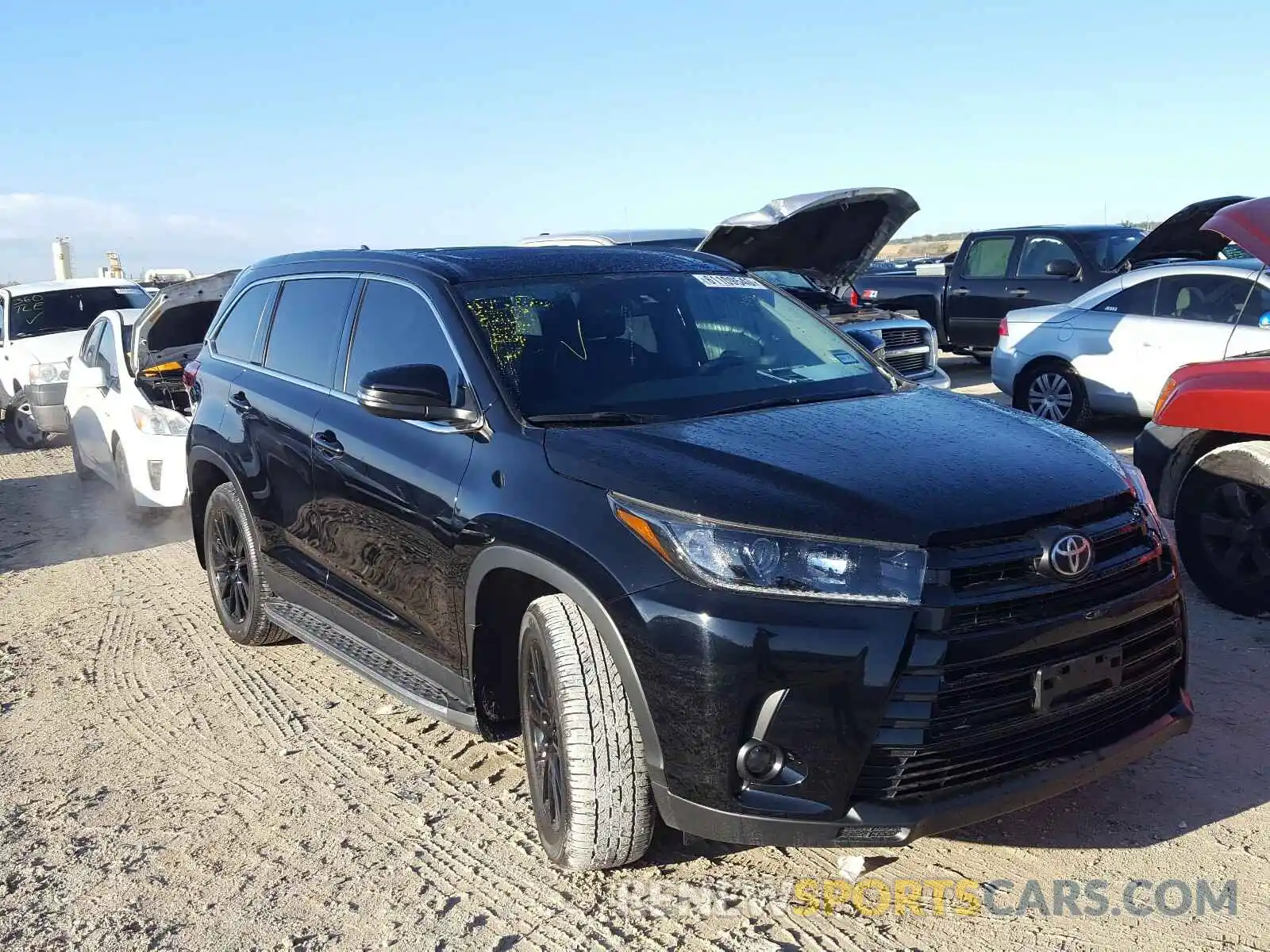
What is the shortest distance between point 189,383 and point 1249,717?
5216 mm

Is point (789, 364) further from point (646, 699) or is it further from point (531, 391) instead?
point (646, 699)

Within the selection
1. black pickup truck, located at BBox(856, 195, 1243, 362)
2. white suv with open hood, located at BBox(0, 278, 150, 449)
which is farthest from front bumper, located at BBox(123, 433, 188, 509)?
black pickup truck, located at BBox(856, 195, 1243, 362)

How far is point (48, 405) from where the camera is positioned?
41.3 ft

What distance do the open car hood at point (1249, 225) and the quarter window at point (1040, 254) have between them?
329 inches

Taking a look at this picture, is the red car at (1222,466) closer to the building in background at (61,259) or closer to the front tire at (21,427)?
the front tire at (21,427)

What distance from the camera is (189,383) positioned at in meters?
6.24

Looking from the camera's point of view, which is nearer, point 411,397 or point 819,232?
point 411,397

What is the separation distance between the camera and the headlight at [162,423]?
27.2 feet

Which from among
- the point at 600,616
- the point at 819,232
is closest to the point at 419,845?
the point at 600,616

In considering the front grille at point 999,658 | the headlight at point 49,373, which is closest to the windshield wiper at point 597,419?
the front grille at point 999,658

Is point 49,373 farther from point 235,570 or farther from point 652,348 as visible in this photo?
point 652,348

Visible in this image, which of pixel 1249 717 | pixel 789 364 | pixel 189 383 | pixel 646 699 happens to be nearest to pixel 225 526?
pixel 189 383

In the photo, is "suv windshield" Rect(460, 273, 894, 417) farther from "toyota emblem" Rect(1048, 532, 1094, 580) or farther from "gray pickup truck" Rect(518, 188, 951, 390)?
"gray pickup truck" Rect(518, 188, 951, 390)

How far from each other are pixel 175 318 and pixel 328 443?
5.45m
